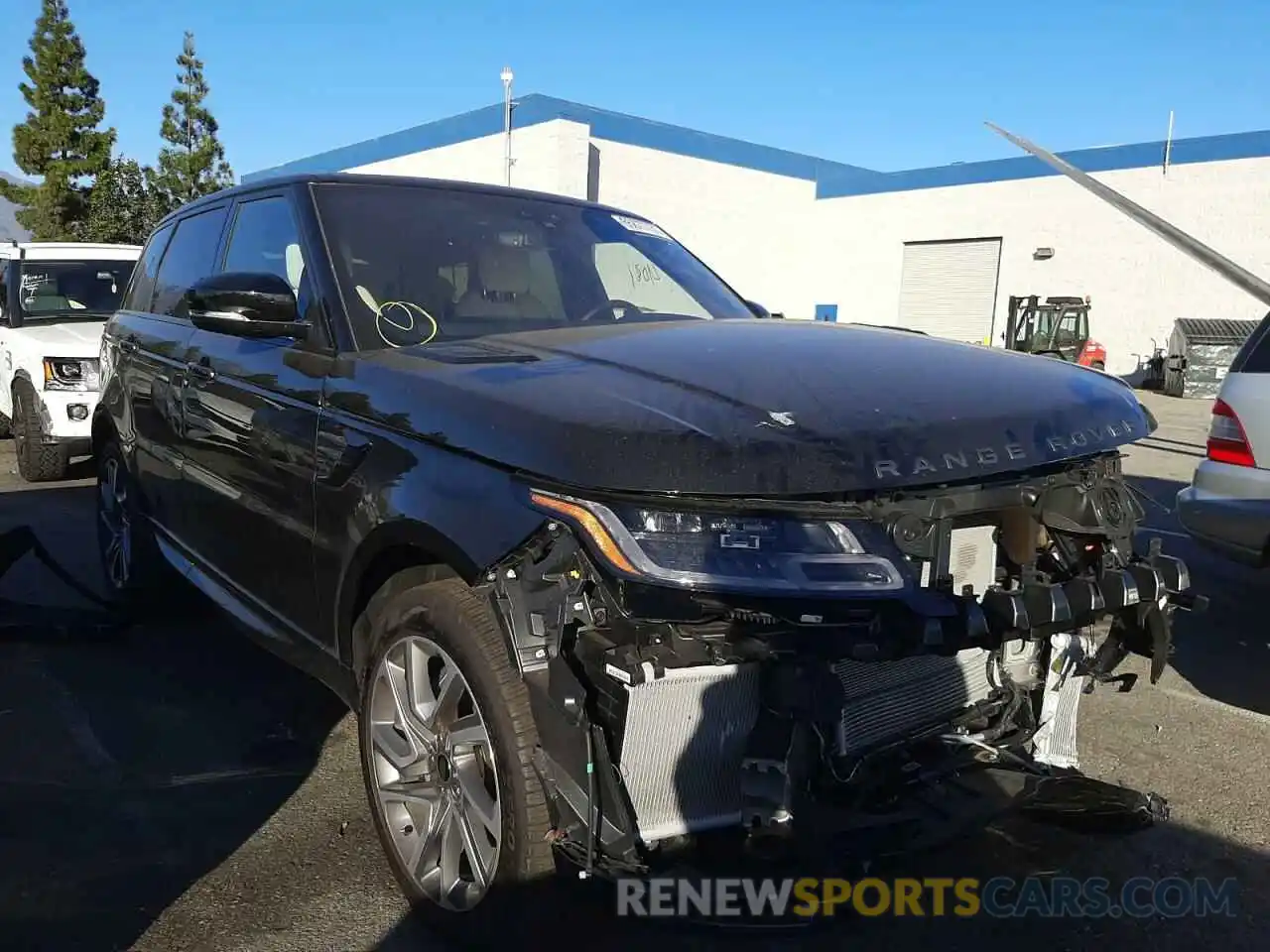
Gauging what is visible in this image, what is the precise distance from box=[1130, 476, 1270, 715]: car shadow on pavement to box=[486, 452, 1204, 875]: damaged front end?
165cm

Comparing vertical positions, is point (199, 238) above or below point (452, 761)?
above

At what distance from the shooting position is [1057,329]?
23.6 meters

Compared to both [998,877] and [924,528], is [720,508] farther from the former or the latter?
[998,877]

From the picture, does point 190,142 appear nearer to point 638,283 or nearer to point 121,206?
point 121,206

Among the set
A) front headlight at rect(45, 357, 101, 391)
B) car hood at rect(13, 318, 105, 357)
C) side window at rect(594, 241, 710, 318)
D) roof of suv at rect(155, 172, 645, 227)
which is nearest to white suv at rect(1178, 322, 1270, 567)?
side window at rect(594, 241, 710, 318)

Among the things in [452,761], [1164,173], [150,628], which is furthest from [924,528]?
[1164,173]

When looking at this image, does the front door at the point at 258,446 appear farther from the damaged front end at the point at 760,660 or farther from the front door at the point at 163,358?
the damaged front end at the point at 760,660

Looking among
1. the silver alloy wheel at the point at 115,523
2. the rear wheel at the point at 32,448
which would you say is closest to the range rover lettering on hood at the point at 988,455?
the silver alloy wheel at the point at 115,523

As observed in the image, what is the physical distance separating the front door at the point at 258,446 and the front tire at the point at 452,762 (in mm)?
515

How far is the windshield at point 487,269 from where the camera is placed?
3016mm

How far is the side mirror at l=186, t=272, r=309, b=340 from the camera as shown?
2881mm

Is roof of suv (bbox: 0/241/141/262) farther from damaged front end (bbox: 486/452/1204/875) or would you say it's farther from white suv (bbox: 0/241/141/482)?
damaged front end (bbox: 486/452/1204/875)

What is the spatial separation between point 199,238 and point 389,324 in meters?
1.99

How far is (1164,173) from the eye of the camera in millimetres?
24953
